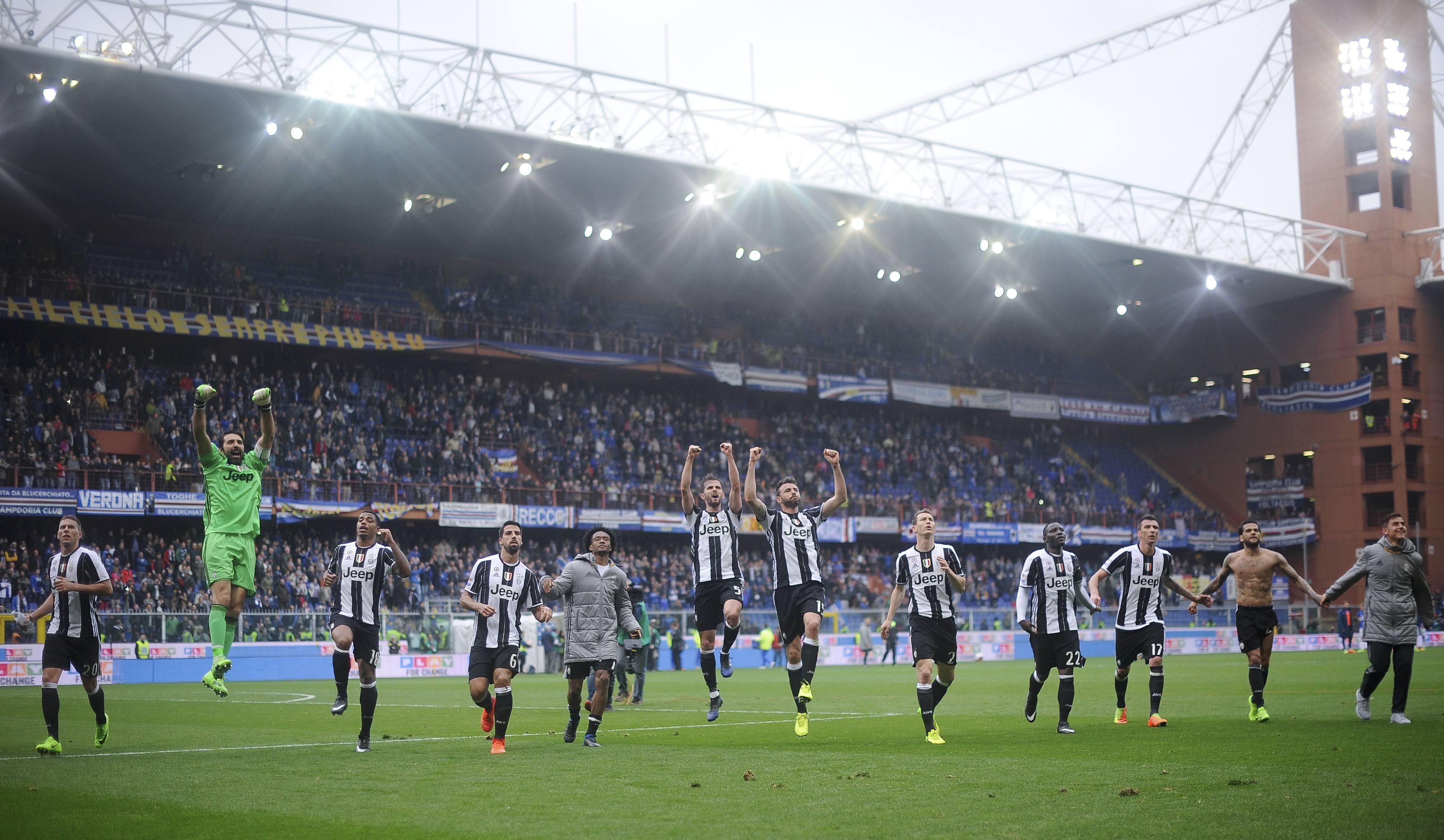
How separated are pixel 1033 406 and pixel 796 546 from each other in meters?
47.3

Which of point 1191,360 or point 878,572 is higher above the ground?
point 1191,360

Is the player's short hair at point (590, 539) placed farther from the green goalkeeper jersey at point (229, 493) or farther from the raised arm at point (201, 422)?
the raised arm at point (201, 422)

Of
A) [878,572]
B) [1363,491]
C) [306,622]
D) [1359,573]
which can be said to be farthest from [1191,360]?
[1359,573]

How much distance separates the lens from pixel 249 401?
136 ft

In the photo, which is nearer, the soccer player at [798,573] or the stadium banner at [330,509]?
the soccer player at [798,573]

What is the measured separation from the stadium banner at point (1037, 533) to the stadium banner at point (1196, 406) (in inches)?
413

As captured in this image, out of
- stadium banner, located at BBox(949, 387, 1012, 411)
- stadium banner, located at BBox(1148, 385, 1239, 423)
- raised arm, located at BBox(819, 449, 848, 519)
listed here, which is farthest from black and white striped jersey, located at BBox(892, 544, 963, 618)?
stadium banner, located at BBox(1148, 385, 1239, 423)

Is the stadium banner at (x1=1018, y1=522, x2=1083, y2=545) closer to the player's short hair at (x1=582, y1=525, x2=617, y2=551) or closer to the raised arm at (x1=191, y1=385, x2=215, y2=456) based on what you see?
the player's short hair at (x1=582, y1=525, x2=617, y2=551)

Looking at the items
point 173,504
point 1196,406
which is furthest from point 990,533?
point 173,504

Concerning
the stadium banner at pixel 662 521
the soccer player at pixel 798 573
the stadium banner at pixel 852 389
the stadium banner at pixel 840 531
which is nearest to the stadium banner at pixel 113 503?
the stadium banner at pixel 662 521

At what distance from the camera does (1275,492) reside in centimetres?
6159

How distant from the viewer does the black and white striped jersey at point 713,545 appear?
607 inches

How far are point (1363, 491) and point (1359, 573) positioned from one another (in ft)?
157

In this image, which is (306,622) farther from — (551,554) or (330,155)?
(330,155)
